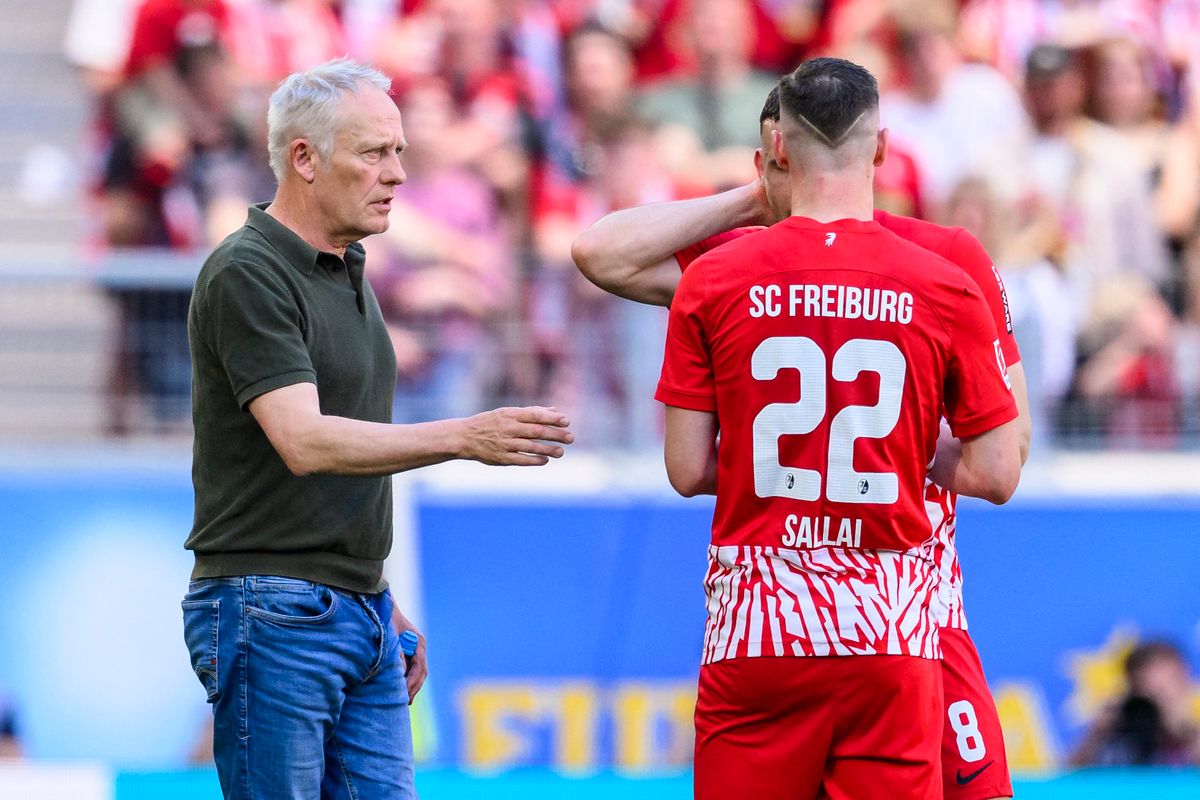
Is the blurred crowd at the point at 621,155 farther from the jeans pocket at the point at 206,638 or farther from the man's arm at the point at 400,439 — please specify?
the man's arm at the point at 400,439

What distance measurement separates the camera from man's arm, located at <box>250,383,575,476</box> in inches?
126

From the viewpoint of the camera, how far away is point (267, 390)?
329 centimetres

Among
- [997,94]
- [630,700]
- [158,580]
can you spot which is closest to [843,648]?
[630,700]

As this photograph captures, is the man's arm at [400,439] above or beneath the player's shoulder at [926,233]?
beneath

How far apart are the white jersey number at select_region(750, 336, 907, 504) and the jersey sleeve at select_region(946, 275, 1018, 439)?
15cm

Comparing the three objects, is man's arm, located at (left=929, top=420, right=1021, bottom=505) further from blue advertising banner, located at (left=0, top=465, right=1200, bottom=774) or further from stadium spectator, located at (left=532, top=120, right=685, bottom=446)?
stadium spectator, located at (left=532, top=120, right=685, bottom=446)

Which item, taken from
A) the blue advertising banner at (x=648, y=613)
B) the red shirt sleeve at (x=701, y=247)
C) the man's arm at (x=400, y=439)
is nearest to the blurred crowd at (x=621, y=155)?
the blue advertising banner at (x=648, y=613)

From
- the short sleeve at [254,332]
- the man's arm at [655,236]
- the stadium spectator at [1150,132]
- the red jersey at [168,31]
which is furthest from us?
the stadium spectator at [1150,132]

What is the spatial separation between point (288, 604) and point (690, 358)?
1.02 m

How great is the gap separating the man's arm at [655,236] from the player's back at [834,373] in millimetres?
348

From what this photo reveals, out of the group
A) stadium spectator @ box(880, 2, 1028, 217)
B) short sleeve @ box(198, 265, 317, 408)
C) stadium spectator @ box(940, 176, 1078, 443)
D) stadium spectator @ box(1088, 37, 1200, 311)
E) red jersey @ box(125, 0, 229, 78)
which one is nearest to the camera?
short sleeve @ box(198, 265, 317, 408)

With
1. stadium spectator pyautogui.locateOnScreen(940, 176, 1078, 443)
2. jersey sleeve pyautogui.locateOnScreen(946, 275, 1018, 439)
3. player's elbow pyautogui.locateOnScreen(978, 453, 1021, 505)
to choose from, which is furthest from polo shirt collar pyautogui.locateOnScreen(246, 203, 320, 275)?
stadium spectator pyautogui.locateOnScreen(940, 176, 1078, 443)

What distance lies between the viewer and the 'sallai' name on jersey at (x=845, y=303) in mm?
3199

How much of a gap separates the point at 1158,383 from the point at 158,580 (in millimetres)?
4730
